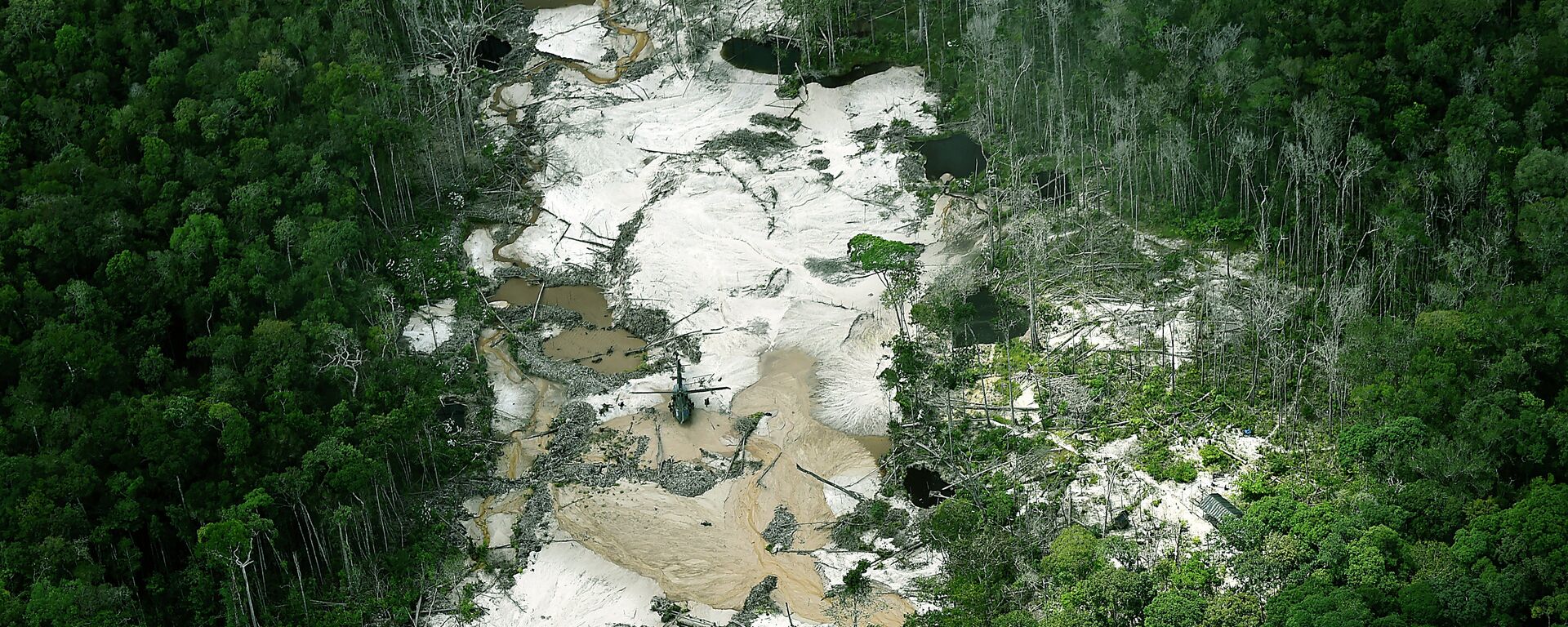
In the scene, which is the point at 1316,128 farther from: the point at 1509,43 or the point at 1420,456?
the point at 1420,456

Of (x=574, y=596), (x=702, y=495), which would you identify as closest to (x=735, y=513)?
(x=702, y=495)

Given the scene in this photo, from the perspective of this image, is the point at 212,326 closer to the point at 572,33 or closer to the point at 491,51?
the point at 491,51

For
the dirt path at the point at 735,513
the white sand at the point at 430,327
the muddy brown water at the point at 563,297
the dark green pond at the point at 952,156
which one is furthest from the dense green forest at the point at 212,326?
the dark green pond at the point at 952,156

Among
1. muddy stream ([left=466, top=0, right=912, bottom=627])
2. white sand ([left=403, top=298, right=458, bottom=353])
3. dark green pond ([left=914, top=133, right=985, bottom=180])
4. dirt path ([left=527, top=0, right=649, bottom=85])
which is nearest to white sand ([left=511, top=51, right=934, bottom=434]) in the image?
dirt path ([left=527, top=0, right=649, bottom=85])

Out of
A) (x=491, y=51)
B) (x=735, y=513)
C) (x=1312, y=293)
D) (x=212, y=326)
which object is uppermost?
(x=491, y=51)

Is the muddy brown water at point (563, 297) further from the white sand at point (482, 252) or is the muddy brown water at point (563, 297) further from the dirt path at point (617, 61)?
the dirt path at point (617, 61)

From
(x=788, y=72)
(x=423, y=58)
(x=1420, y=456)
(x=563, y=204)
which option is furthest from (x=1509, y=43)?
(x=423, y=58)
